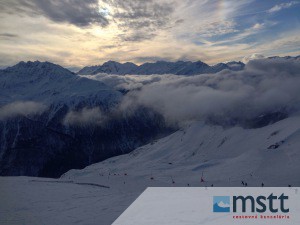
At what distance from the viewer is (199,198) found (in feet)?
121

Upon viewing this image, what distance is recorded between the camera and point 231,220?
89.5ft

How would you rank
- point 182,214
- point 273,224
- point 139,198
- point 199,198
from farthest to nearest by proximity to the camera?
1. point 139,198
2. point 199,198
3. point 182,214
4. point 273,224

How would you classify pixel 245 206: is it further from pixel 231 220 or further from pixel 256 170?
pixel 256 170

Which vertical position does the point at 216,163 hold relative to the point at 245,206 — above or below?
below

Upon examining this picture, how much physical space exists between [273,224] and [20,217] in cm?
2275

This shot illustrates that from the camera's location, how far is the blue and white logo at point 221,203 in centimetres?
3105

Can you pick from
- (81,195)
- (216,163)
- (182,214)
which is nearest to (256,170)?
(216,163)

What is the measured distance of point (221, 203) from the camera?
33.2 metres

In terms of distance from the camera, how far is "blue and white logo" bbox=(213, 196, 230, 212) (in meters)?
31.0

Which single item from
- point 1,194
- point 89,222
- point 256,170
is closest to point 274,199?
point 89,222

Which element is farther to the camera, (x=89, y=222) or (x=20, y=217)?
(x=20, y=217)

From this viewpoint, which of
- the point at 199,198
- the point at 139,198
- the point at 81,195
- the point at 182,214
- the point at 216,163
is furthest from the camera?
the point at 216,163

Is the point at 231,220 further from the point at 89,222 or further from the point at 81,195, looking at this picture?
the point at 81,195

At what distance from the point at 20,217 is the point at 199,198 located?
1765cm
